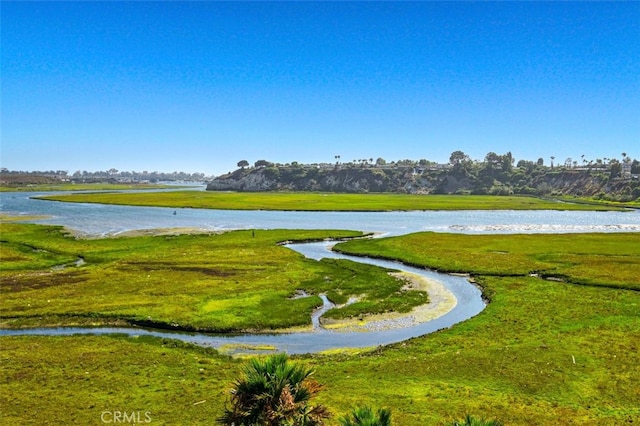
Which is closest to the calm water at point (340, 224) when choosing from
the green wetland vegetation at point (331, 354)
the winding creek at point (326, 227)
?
the winding creek at point (326, 227)

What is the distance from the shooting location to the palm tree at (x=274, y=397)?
36.0ft

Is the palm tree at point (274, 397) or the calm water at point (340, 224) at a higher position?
the palm tree at point (274, 397)

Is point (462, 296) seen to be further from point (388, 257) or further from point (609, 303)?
point (388, 257)

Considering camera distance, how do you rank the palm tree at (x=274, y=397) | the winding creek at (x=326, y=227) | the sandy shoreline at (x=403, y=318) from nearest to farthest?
the palm tree at (x=274, y=397)
the winding creek at (x=326, y=227)
the sandy shoreline at (x=403, y=318)

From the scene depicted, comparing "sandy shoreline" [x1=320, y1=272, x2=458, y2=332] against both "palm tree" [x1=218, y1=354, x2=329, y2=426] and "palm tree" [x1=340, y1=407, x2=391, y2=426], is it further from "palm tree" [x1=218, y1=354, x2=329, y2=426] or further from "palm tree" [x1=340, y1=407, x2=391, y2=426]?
"palm tree" [x1=340, y1=407, x2=391, y2=426]

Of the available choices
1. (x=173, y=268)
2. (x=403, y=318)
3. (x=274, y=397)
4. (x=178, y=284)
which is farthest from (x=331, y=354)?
(x=173, y=268)

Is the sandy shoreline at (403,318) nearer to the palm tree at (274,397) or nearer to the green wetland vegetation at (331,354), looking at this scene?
the green wetland vegetation at (331,354)

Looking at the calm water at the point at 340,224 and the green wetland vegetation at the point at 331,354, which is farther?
the calm water at the point at 340,224

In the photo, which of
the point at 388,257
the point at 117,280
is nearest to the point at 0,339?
the point at 117,280

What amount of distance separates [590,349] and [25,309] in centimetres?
3597

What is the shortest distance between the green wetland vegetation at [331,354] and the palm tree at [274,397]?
526 cm

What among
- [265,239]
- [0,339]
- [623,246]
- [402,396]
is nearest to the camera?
[402,396]

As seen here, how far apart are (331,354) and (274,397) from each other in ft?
49.3

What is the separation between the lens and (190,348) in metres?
26.4
